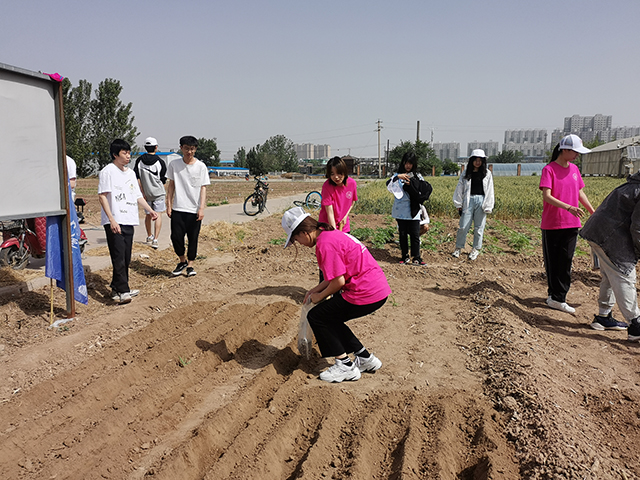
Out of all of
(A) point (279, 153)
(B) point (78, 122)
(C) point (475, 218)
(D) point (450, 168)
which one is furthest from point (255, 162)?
(C) point (475, 218)

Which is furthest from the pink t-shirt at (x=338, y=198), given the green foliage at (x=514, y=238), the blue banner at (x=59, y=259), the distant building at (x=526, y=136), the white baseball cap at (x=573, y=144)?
the distant building at (x=526, y=136)

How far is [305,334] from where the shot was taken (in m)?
3.88

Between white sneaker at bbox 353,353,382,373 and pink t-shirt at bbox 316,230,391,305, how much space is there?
0.61 m

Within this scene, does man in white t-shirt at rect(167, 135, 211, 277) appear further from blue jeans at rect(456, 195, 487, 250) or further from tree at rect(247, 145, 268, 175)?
tree at rect(247, 145, 268, 175)

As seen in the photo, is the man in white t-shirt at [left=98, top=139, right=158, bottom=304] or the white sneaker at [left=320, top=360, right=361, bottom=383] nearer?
the white sneaker at [left=320, top=360, right=361, bottom=383]

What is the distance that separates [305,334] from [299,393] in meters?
0.56

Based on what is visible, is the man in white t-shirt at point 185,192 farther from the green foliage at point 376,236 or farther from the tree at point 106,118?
the tree at point 106,118

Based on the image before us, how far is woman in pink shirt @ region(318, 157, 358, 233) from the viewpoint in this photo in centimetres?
516

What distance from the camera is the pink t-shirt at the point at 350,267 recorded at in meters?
3.27

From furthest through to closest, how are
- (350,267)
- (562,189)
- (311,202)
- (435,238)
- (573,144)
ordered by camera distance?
1. (311,202)
2. (435,238)
3. (562,189)
4. (573,144)
5. (350,267)

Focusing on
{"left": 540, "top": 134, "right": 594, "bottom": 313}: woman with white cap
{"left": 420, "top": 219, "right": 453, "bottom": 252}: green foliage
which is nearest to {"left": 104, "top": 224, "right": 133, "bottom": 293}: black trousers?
{"left": 540, "top": 134, "right": 594, "bottom": 313}: woman with white cap

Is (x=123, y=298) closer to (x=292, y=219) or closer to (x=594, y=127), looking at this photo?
(x=292, y=219)

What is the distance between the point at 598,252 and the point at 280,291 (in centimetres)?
375

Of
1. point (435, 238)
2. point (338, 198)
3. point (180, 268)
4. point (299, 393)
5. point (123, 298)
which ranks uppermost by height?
point (338, 198)
